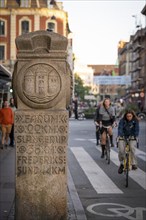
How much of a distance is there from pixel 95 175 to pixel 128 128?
1567 mm

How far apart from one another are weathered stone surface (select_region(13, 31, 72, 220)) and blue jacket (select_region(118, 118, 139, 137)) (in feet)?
13.5

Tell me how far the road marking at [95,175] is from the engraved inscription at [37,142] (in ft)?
10.3

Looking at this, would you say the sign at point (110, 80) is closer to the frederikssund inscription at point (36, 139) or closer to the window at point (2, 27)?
the window at point (2, 27)

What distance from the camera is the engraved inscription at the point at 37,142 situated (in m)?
6.57

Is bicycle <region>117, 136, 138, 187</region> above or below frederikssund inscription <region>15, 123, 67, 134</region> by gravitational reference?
below

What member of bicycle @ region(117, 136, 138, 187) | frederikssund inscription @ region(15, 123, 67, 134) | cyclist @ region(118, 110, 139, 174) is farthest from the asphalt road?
frederikssund inscription @ region(15, 123, 67, 134)

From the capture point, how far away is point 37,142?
657cm

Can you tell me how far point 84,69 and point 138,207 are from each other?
581 ft

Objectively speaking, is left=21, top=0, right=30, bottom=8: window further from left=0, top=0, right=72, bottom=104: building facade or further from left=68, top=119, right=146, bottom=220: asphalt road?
left=68, top=119, right=146, bottom=220: asphalt road

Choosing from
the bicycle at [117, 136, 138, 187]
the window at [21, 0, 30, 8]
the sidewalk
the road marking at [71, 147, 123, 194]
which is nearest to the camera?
the sidewalk

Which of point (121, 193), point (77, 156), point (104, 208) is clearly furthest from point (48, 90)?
point (77, 156)

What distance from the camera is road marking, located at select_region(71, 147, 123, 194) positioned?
9.73 metres

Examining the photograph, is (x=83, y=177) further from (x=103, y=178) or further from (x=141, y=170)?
(x=141, y=170)

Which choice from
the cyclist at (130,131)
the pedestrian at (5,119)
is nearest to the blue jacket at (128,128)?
the cyclist at (130,131)
